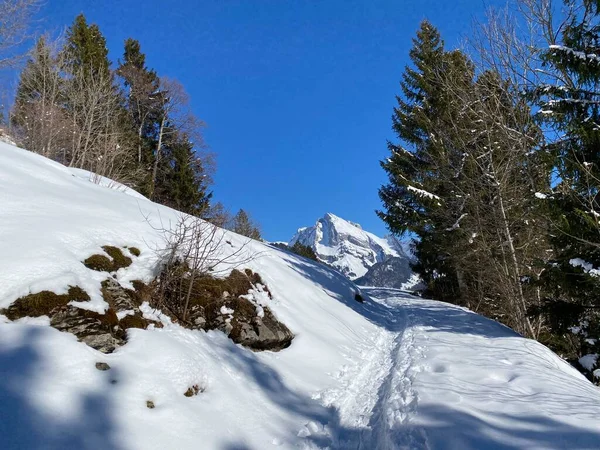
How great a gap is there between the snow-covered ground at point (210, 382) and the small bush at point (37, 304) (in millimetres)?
76

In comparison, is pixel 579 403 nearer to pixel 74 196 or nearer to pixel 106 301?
pixel 106 301

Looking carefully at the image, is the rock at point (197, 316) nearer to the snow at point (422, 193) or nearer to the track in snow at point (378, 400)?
the track in snow at point (378, 400)

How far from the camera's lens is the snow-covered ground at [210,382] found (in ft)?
7.95

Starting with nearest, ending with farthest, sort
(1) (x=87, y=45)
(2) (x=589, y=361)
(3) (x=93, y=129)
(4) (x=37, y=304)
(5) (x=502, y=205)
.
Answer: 1. (4) (x=37, y=304)
2. (2) (x=589, y=361)
3. (5) (x=502, y=205)
4. (3) (x=93, y=129)
5. (1) (x=87, y=45)

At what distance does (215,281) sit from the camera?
5.14 metres

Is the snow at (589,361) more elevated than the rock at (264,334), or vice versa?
the snow at (589,361)

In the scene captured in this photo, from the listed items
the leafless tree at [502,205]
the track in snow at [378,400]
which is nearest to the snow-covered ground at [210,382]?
the track in snow at [378,400]

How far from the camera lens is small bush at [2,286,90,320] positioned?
286 cm

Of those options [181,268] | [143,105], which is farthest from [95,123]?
[181,268]

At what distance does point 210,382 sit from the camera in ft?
11.0

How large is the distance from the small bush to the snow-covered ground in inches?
3.0

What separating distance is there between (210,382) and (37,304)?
183 cm

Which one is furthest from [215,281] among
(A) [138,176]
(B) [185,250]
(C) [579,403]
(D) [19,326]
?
(A) [138,176]

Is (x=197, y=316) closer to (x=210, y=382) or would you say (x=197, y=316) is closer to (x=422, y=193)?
(x=210, y=382)
